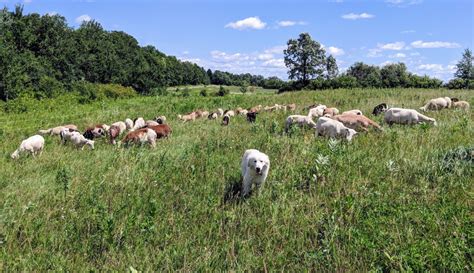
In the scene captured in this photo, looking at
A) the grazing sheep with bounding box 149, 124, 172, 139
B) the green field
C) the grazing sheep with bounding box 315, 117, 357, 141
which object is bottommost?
the green field

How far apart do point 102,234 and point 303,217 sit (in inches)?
109

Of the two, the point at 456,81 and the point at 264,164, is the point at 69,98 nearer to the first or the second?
the point at 264,164

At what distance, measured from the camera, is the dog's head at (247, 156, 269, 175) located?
22.8 ft

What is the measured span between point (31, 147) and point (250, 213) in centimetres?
793

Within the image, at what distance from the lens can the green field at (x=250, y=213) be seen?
4.99 m

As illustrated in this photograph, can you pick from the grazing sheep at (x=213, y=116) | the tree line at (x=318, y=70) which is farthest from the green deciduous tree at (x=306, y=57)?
the grazing sheep at (x=213, y=116)

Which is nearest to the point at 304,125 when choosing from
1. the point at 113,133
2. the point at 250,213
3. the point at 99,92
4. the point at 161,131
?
the point at 161,131

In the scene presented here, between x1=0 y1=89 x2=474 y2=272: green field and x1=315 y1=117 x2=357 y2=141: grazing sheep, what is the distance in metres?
1.35

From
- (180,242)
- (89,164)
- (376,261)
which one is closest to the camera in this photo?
(376,261)

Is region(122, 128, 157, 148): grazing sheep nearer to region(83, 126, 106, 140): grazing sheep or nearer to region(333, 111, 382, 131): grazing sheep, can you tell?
region(83, 126, 106, 140): grazing sheep

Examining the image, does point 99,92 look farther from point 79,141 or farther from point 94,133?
point 79,141

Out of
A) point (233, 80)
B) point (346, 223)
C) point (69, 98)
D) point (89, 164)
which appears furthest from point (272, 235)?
point (233, 80)

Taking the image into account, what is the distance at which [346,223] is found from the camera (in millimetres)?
5770

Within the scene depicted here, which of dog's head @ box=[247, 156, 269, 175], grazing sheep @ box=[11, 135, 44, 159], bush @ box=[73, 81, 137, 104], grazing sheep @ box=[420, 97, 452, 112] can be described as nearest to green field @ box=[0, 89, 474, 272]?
dog's head @ box=[247, 156, 269, 175]
